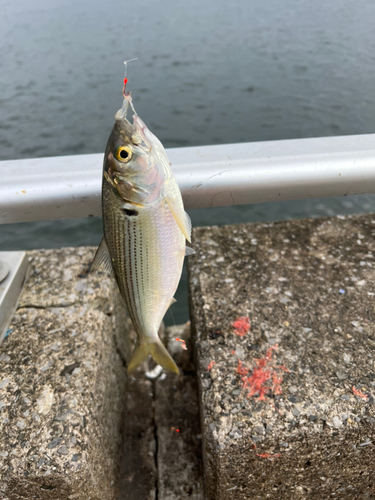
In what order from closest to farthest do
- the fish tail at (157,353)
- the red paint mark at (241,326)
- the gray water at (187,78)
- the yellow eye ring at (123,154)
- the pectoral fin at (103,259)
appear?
the yellow eye ring at (123,154) < the pectoral fin at (103,259) < the fish tail at (157,353) < the red paint mark at (241,326) < the gray water at (187,78)

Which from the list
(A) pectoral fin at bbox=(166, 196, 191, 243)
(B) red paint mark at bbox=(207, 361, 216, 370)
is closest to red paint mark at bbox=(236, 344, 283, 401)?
(B) red paint mark at bbox=(207, 361, 216, 370)

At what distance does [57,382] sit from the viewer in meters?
2.04

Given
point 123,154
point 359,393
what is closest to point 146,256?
point 123,154

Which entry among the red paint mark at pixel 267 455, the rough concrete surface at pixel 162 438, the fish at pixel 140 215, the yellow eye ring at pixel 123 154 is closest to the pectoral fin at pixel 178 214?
the fish at pixel 140 215

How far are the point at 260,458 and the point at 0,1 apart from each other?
15961 mm

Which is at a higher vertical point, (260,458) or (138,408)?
(260,458)

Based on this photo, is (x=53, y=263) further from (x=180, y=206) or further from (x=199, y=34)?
(x=199, y=34)

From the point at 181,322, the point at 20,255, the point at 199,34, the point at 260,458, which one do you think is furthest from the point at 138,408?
the point at 199,34

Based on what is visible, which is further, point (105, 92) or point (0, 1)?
point (0, 1)

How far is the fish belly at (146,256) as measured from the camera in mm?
1748

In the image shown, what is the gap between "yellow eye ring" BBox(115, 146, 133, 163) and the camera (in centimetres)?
171

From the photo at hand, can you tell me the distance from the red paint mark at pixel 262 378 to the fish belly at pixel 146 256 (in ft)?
1.98

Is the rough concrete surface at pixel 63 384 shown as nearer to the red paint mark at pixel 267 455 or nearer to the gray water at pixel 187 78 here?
the red paint mark at pixel 267 455

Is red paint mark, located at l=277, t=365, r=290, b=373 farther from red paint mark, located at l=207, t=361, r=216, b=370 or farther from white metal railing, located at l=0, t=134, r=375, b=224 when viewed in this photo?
white metal railing, located at l=0, t=134, r=375, b=224
